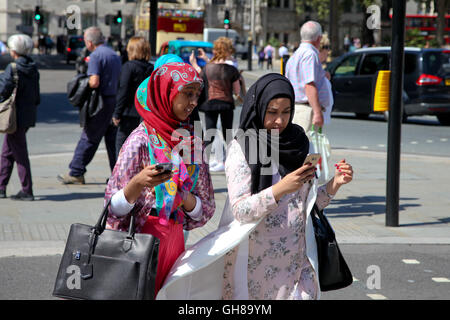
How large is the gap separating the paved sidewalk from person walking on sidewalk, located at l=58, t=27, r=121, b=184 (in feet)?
1.09

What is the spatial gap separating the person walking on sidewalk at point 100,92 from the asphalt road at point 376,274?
3.30m

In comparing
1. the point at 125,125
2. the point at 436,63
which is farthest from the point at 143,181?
the point at 436,63

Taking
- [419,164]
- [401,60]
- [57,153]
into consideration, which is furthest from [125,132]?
[419,164]

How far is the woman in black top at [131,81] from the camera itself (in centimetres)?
858

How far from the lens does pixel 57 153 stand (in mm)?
12531

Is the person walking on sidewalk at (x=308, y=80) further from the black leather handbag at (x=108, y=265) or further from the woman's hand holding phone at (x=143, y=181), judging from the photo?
the black leather handbag at (x=108, y=265)

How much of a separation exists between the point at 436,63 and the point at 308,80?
11500 mm

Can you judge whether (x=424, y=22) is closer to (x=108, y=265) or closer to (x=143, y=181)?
(x=143, y=181)

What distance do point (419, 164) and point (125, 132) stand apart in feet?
16.8

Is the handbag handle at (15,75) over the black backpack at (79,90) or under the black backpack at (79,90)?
over

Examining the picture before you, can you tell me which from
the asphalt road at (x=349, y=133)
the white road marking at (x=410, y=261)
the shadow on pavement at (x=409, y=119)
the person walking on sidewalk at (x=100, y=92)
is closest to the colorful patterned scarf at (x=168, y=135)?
the white road marking at (x=410, y=261)

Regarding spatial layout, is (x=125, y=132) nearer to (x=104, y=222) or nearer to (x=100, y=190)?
(x=100, y=190)

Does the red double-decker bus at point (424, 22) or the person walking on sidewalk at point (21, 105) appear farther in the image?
the red double-decker bus at point (424, 22)

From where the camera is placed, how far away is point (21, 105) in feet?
27.7
